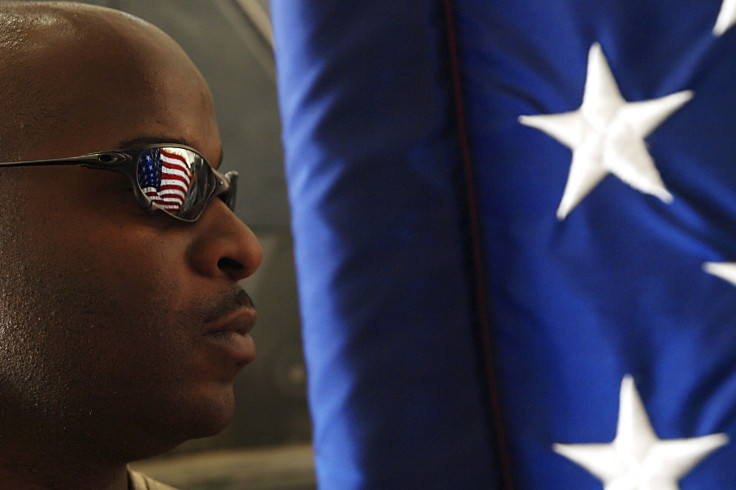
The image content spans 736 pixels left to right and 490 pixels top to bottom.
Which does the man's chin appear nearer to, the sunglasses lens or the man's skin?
the man's skin

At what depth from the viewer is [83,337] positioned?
26.1 inches

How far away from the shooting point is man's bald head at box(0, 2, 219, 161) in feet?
2.32

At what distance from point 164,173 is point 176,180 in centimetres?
2

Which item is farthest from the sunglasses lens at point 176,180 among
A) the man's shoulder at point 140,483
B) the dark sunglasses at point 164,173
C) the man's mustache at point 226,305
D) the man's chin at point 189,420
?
the man's shoulder at point 140,483

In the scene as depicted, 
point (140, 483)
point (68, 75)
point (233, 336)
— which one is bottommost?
point (140, 483)

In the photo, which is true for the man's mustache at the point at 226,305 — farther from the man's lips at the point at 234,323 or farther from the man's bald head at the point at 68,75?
the man's bald head at the point at 68,75

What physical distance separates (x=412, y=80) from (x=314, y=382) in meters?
0.27

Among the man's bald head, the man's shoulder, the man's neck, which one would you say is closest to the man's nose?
the man's bald head

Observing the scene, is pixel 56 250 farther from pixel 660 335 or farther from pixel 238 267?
pixel 660 335

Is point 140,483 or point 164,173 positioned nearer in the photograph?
point 164,173

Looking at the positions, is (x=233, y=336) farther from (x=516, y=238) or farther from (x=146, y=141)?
(x=516, y=238)

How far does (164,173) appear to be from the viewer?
710mm

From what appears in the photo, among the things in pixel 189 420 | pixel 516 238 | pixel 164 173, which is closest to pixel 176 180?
pixel 164 173

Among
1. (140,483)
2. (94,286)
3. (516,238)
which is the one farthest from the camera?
(140,483)
